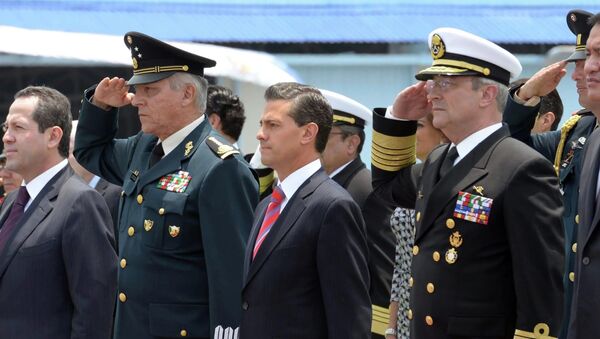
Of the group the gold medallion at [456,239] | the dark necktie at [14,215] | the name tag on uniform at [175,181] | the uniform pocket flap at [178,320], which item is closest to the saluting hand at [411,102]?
the gold medallion at [456,239]

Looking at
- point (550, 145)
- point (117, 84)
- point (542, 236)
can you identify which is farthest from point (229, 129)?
point (542, 236)

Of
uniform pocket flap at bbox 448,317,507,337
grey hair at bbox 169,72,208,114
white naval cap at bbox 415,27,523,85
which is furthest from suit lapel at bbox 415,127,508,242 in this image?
grey hair at bbox 169,72,208,114

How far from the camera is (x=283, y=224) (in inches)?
186

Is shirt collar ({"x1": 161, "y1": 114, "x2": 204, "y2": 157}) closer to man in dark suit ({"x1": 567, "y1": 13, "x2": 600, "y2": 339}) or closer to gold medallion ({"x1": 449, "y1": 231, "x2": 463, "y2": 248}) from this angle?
gold medallion ({"x1": 449, "y1": 231, "x2": 463, "y2": 248})

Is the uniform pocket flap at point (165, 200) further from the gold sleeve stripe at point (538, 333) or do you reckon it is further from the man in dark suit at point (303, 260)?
the gold sleeve stripe at point (538, 333)

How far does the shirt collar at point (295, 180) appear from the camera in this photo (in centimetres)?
482

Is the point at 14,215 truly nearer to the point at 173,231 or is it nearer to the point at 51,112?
the point at 51,112

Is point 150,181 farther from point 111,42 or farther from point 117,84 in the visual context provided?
point 111,42

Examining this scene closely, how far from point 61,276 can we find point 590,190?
2.28 metres

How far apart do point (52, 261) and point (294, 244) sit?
1.11 metres

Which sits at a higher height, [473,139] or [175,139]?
[473,139]

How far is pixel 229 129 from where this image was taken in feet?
23.9

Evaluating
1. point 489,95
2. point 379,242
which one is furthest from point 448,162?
point 379,242

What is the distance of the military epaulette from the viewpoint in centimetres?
522
